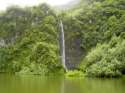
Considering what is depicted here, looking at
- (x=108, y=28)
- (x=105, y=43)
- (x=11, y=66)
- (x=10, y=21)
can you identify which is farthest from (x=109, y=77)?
(x=10, y=21)

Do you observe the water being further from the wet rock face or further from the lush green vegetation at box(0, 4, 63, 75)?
the wet rock face

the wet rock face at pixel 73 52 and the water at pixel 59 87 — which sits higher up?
the wet rock face at pixel 73 52

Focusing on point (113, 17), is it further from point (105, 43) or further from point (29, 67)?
point (29, 67)

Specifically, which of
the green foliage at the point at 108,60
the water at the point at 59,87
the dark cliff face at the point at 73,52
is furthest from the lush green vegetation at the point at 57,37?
the water at the point at 59,87

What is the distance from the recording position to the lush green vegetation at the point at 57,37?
6812 centimetres

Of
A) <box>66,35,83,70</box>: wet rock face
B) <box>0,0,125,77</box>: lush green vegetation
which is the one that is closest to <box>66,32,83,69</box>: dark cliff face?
<box>66,35,83,70</box>: wet rock face

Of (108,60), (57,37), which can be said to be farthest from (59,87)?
(57,37)

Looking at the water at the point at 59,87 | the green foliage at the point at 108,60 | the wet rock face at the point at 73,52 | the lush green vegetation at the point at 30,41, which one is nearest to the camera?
the water at the point at 59,87

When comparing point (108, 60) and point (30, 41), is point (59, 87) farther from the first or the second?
point (30, 41)

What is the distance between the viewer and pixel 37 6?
89125 mm

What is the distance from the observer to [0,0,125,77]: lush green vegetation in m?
68.1

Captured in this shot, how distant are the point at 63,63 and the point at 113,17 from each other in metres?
16.7

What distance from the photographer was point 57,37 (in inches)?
3150

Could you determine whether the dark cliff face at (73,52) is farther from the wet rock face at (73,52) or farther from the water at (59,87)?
the water at (59,87)
